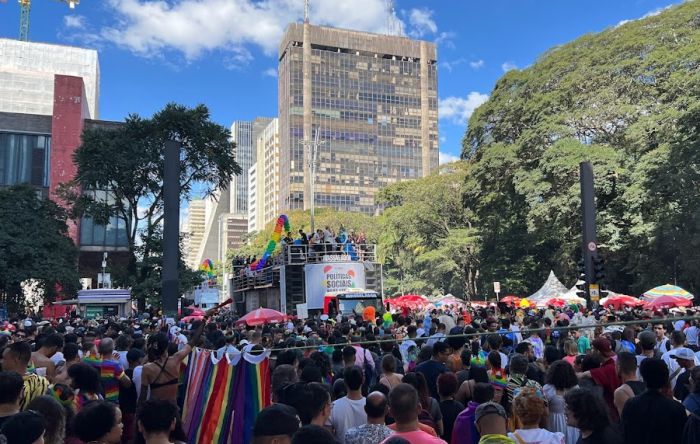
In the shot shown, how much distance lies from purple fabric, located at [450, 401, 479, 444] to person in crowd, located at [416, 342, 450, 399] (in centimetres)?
176

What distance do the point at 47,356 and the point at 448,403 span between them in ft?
15.9

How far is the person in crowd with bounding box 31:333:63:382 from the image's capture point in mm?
6940

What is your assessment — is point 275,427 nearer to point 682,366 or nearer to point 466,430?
point 466,430

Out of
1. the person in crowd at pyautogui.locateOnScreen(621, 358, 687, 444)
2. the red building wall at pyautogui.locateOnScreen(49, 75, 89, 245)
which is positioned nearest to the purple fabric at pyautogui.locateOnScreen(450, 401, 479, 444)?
the person in crowd at pyautogui.locateOnScreen(621, 358, 687, 444)

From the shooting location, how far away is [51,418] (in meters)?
3.84

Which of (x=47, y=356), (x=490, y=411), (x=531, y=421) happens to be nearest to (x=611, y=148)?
(x=47, y=356)

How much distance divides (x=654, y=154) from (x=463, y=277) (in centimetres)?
2376

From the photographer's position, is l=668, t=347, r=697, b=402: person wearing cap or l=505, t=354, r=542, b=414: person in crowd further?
l=668, t=347, r=697, b=402: person wearing cap

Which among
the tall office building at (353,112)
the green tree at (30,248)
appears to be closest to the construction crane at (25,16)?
the tall office building at (353,112)

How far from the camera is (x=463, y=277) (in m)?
50.8

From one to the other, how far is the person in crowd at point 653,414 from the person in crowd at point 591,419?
1.34 ft

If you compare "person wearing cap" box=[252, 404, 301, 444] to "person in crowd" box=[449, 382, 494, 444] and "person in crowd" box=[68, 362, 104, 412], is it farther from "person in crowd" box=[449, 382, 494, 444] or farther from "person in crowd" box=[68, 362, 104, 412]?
"person in crowd" box=[68, 362, 104, 412]

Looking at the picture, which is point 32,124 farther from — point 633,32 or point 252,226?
point 252,226

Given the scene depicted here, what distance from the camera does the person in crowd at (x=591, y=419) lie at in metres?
4.34
